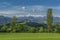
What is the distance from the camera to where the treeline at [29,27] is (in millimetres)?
11977

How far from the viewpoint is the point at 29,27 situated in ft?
38.9

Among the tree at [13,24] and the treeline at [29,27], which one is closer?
the treeline at [29,27]

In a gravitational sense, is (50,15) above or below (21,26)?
above

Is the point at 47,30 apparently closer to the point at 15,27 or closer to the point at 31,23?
the point at 31,23

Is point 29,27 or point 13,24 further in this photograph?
point 13,24

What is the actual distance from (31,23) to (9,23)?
6.34ft

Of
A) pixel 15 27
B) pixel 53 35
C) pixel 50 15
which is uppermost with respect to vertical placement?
pixel 50 15

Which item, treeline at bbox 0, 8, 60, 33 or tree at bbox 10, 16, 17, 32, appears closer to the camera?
treeline at bbox 0, 8, 60, 33

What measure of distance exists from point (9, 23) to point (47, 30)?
3.36 meters

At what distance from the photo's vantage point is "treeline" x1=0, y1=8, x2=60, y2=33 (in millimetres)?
11977

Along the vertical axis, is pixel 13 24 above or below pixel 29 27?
above

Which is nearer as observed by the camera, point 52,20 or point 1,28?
point 1,28

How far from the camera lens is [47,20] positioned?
12.9 metres

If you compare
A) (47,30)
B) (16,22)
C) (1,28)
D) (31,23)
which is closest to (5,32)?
(1,28)
